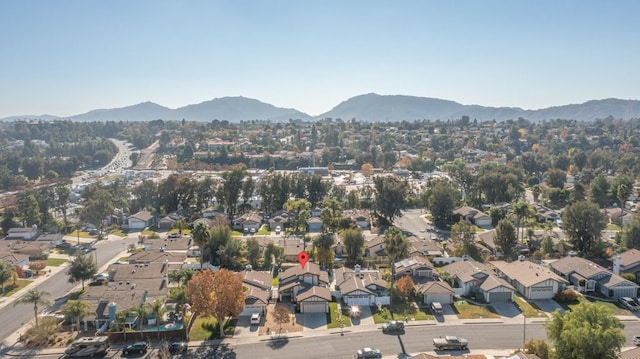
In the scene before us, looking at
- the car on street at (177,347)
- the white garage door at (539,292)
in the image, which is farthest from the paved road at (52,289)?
the white garage door at (539,292)

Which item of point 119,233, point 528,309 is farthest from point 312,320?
point 119,233

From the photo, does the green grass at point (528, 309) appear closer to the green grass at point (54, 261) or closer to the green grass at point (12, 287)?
the green grass at point (12, 287)

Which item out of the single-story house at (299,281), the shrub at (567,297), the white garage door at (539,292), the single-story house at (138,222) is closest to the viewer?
the shrub at (567,297)

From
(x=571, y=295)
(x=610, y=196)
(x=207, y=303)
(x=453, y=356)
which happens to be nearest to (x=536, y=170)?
(x=610, y=196)

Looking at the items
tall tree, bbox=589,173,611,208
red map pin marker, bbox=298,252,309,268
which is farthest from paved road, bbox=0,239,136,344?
tall tree, bbox=589,173,611,208

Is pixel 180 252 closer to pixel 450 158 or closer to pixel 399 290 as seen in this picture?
pixel 399 290

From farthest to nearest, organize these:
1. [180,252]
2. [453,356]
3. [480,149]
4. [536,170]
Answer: [480,149]
[536,170]
[180,252]
[453,356]

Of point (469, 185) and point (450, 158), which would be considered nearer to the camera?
point (469, 185)
